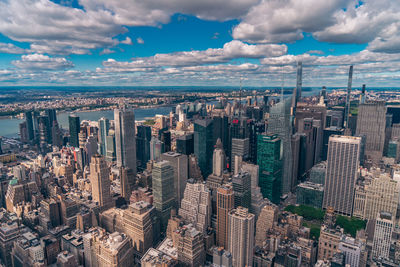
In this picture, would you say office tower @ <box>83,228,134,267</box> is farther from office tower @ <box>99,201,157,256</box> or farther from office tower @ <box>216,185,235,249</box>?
office tower @ <box>216,185,235,249</box>

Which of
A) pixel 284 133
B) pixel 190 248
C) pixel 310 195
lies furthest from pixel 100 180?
pixel 310 195

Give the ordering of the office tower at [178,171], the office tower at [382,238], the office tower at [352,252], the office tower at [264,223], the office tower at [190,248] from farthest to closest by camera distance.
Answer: the office tower at [178,171] → the office tower at [264,223] → the office tower at [382,238] → the office tower at [190,248] → the office tower at [352,252]

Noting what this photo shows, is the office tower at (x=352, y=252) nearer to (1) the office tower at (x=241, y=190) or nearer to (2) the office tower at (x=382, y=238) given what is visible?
(2) the office tower at (x=382, y=238)

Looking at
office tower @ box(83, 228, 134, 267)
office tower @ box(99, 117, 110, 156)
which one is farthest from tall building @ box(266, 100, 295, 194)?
office tower @ box(99, 117, 110, 156)

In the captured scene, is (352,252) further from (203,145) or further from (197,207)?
(203,145)

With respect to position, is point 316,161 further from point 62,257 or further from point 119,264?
point 62,257

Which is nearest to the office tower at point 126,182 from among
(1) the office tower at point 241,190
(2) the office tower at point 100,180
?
(2) the office tower at point 100,180
